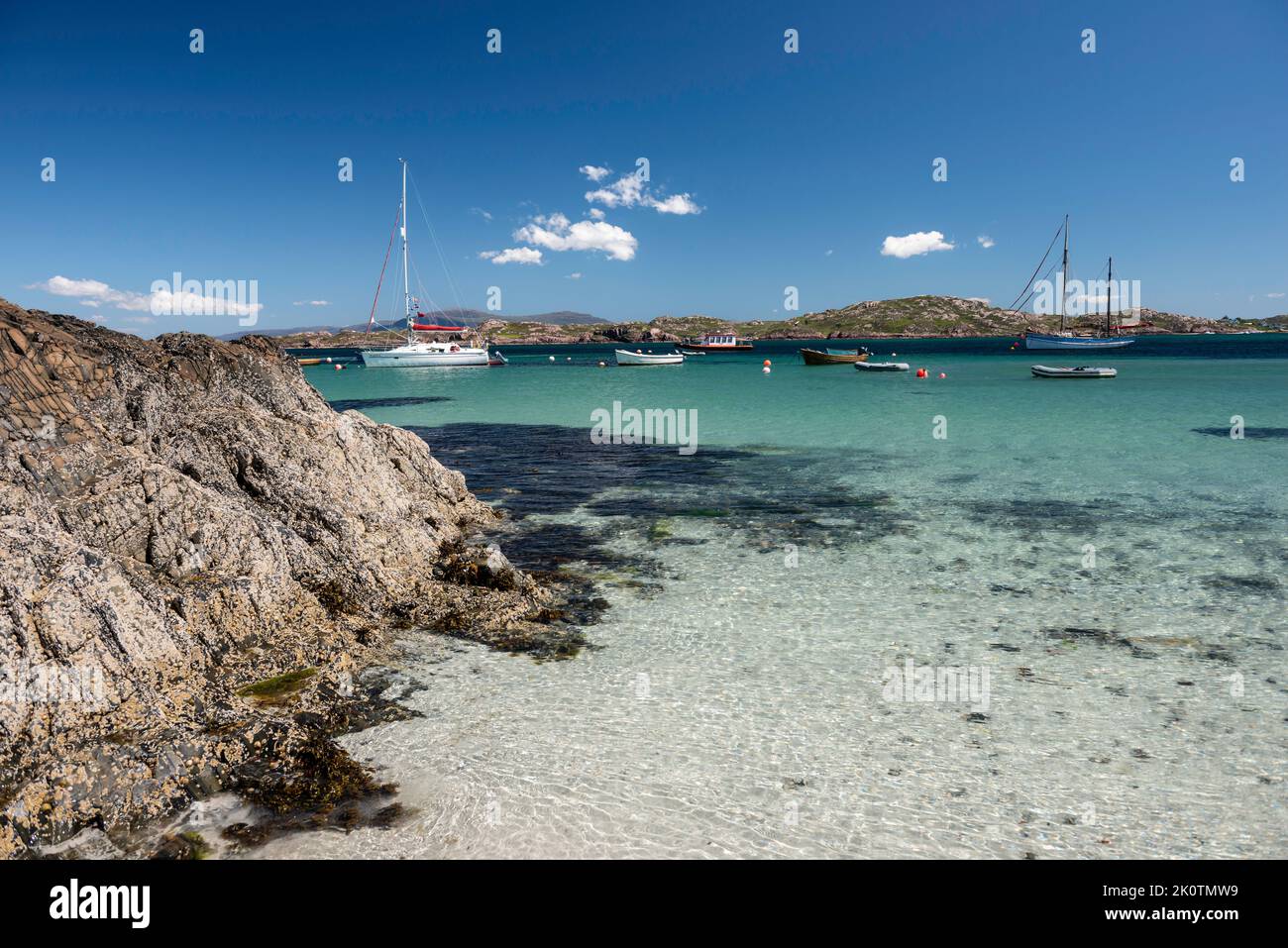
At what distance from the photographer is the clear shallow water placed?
712cm

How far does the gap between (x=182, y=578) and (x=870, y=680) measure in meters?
10.2

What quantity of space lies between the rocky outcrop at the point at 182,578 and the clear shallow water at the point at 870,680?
1415mm

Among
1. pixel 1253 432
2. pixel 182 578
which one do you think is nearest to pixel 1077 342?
pixel 1253 432

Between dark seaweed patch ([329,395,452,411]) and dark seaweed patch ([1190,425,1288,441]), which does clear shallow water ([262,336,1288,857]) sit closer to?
dark seaweed patch ([1190,425,1288,441])

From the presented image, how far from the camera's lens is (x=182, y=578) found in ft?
33.5

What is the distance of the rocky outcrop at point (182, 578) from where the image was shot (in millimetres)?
7320

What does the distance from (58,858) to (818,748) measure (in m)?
7.74

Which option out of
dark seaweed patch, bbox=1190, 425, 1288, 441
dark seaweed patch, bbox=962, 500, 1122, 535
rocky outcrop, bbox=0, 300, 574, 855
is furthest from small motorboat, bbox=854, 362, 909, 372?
rocky outcrop, bbox=0, 300, 574, 855

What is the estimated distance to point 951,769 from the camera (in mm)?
8000

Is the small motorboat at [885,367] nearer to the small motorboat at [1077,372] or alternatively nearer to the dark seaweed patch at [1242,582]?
the small motorboat at [1077,372]
